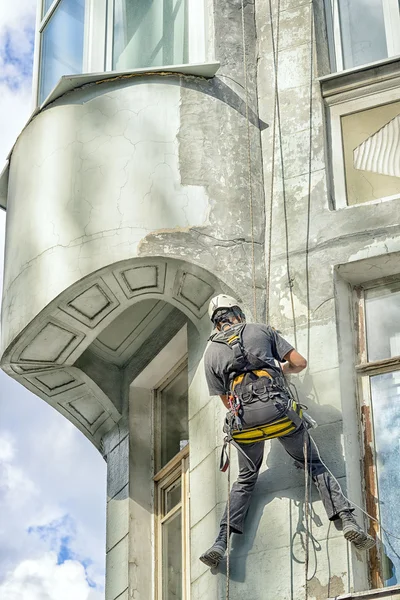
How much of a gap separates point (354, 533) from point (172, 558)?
2.96 metres

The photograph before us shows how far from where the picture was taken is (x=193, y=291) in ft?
40.1

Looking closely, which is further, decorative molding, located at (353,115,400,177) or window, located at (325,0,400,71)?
window, located at (325,0,400,71)

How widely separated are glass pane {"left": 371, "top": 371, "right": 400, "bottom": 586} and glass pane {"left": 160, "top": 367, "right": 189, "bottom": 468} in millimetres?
2544

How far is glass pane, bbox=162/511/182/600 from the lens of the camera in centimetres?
1287

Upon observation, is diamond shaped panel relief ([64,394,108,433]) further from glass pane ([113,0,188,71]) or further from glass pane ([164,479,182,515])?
glass pane ([113,0,188,71])

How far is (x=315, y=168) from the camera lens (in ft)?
40.4

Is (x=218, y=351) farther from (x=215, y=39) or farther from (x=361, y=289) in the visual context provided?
(x=215, y=39)

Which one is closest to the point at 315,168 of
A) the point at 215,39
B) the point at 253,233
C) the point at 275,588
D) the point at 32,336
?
the point at 253,233

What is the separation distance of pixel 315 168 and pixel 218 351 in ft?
6.90

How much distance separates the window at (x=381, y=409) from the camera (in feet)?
35.4

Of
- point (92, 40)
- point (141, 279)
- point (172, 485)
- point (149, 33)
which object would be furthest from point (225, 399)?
point (92, 40)

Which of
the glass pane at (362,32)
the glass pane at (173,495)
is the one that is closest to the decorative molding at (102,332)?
the glass pane at (173,495)

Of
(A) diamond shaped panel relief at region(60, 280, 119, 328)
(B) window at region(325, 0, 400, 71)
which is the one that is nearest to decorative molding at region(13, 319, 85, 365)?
(A) diamond shaped panel relief at region(60, 280, 119, 328)

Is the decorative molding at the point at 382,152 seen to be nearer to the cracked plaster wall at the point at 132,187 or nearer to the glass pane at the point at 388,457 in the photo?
the cracked plaster wall at the point at 132,187
